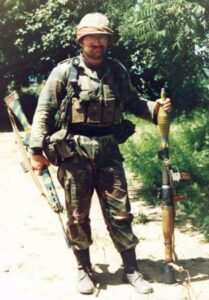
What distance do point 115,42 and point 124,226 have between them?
12.8 m

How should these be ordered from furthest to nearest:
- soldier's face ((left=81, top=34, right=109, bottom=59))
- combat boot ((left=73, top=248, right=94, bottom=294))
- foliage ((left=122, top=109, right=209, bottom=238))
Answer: foliage ((left=122, top=109, right=209, bottom=238)), combat boot ((left=73, top=248, right=94, bottom=294)), soldier's face ((left=81, top=34, right=109, bottom=59))

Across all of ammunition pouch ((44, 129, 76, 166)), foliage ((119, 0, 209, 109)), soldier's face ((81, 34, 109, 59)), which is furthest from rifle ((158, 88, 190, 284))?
foliage ((119, 0, 209, 109))

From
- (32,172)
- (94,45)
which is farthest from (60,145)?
(32,172)

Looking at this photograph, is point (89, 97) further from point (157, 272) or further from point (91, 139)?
point (157, 272)

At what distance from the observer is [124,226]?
14.2ft

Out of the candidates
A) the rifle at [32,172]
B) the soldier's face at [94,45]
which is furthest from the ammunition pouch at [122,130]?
the rifle at [32,172]

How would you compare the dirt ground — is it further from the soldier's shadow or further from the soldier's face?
the soldier's face

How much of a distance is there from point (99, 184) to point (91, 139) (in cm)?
42

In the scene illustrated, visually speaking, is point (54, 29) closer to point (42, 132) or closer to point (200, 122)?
point (200, 122)

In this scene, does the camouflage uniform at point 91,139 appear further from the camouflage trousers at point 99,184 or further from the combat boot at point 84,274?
the combat boot at point 84,274

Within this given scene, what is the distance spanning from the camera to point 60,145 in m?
4.25

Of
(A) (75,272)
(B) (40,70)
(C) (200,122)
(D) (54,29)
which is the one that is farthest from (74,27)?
(A) (75,272)

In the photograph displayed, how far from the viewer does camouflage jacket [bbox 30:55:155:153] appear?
165 inches

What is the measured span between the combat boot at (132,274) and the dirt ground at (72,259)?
6 centimetres
